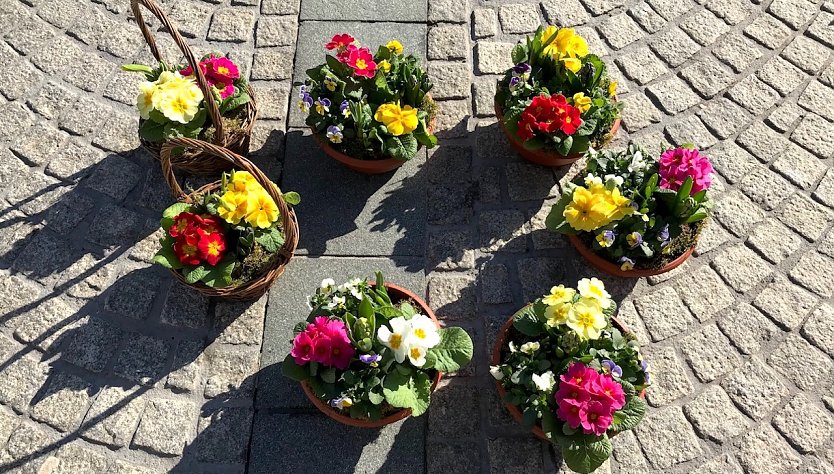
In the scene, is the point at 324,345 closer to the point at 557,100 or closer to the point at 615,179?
the point at 615,179

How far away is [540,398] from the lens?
2.70 meters

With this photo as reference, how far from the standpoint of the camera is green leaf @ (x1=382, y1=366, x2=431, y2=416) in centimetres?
261

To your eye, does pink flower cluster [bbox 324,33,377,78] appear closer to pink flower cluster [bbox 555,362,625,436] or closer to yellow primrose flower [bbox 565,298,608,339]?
yellow primrose flower [bbox 565,298,608,339]

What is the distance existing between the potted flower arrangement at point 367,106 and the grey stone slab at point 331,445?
1380 millimetres

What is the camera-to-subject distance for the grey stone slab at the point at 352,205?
3441mm

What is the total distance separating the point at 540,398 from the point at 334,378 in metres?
0.90

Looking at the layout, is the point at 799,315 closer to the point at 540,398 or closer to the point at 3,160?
the point at 540,398

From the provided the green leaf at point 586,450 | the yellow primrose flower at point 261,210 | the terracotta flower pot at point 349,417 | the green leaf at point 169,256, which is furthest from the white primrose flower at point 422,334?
the green leaf at point 169,256

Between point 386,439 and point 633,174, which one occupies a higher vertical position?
point 633,174

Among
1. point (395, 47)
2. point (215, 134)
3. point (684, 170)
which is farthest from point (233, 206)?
point (684, 170)

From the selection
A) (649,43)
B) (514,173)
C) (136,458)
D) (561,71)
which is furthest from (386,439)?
(649,43)

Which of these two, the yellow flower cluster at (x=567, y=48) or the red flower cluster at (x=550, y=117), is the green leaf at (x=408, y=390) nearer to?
the red flower cluster at (x=550, y=117)

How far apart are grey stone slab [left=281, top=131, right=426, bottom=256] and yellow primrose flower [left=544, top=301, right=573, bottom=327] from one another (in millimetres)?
939

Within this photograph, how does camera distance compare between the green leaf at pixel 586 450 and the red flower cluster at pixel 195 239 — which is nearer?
the green leaf at pixel 586 450
